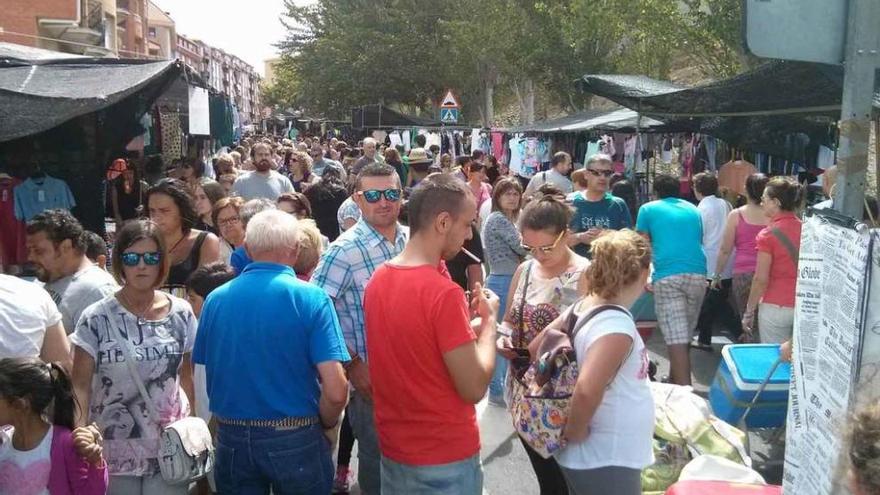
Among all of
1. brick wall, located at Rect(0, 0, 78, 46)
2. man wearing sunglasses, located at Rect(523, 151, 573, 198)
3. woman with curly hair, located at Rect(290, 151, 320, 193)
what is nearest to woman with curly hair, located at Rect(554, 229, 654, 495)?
man wearing sunglasses, located at Rect(523, 151, 573, 198)

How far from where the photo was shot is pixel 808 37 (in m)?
2.65

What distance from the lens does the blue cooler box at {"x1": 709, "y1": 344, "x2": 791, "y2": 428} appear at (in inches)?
186

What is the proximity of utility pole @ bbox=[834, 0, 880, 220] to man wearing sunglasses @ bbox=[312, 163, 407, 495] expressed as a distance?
6.46 feet

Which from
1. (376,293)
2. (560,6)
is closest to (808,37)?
(376,293)

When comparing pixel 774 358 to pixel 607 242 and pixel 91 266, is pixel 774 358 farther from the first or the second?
pixel 91 266

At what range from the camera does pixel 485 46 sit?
27469mm

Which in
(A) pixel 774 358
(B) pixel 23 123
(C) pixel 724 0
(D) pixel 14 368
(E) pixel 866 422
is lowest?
(A) pixel 774 358

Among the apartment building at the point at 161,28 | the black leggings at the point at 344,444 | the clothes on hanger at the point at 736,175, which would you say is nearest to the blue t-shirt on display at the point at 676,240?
the black leggings at the point at 344,444

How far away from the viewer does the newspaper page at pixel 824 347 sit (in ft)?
7.59

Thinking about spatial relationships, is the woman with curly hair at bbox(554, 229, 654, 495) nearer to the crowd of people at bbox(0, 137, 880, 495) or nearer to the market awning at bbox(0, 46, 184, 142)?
the crowd of people at bbox(0, 137, 880, 495)

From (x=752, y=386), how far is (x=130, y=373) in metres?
3.36

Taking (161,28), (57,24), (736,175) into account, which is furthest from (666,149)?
(161,28)

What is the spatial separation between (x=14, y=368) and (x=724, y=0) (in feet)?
46.4

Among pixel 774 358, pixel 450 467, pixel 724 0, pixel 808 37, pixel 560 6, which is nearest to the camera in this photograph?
pixel 808 37
